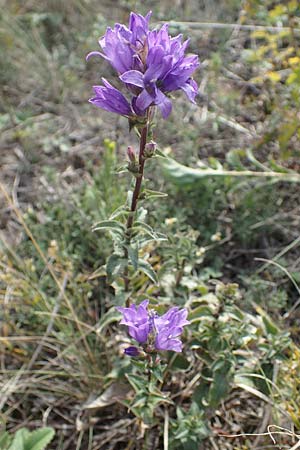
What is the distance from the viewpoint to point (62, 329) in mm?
2311

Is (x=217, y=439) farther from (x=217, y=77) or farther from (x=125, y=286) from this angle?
(x=217, y=77)

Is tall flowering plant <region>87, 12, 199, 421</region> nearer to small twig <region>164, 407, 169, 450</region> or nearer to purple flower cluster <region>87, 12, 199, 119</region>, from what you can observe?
purple flower cluster <region>87, 12, 199, 119</region>

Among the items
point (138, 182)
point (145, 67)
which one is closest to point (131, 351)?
point (138, 182)

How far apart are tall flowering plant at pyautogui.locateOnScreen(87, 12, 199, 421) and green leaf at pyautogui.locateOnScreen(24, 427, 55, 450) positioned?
41 centimetres

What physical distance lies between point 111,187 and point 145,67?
1166 millimetres

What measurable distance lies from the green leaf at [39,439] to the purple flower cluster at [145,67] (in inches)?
48.4

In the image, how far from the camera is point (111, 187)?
8.66 feet

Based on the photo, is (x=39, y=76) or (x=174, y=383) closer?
(x=174, y=383)

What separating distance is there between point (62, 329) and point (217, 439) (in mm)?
779

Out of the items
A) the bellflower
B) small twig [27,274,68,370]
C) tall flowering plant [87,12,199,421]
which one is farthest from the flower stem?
small twig [27,274,68,370]

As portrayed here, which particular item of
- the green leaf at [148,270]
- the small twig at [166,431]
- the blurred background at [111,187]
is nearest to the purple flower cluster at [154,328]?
the green leaf at [148,270]

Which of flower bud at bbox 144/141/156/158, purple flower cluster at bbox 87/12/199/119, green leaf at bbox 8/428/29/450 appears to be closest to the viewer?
purple flower cluster at bbox 87/12/199/119

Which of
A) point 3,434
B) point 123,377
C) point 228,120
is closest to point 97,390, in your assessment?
point 123,377

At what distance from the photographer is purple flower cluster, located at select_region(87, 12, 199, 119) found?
1.46m
